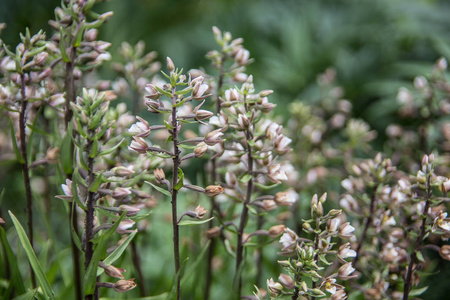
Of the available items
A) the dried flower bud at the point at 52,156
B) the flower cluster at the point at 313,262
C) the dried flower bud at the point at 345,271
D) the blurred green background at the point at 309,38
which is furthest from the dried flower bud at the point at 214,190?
the blurred green background at the point at 309,38

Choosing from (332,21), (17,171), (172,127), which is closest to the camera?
(172,127)

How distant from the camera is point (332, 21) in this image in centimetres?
317

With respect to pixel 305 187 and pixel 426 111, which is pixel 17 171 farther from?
pixel 426 111

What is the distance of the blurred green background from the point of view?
7.91 feet

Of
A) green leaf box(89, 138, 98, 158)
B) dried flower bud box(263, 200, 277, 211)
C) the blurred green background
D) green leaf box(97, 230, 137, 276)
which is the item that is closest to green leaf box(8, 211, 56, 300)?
green leaf box(97, 230, 137, 276)

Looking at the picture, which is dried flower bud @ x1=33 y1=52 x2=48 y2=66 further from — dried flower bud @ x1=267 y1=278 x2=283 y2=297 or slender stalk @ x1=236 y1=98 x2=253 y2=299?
dried flower bud @ x1=267 y1=278 x2=283 y2=297

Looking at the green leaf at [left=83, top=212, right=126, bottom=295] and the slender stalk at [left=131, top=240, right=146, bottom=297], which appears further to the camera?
the slender stalk at [left=131, top=240, right=146, bottom=297]

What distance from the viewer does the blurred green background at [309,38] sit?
241 centimetres

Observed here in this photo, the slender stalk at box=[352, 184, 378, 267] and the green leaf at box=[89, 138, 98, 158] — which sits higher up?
the green leaf at box=[89, 138, 98, 158]

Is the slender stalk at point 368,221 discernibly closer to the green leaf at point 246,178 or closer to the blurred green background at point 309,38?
the green leaf at point 246,178

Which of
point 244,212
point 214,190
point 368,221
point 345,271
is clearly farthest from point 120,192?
point 368,221

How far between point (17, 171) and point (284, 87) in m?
1.49

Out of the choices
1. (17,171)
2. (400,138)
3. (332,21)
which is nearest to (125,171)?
(400,138)

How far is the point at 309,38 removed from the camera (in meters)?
2.88
